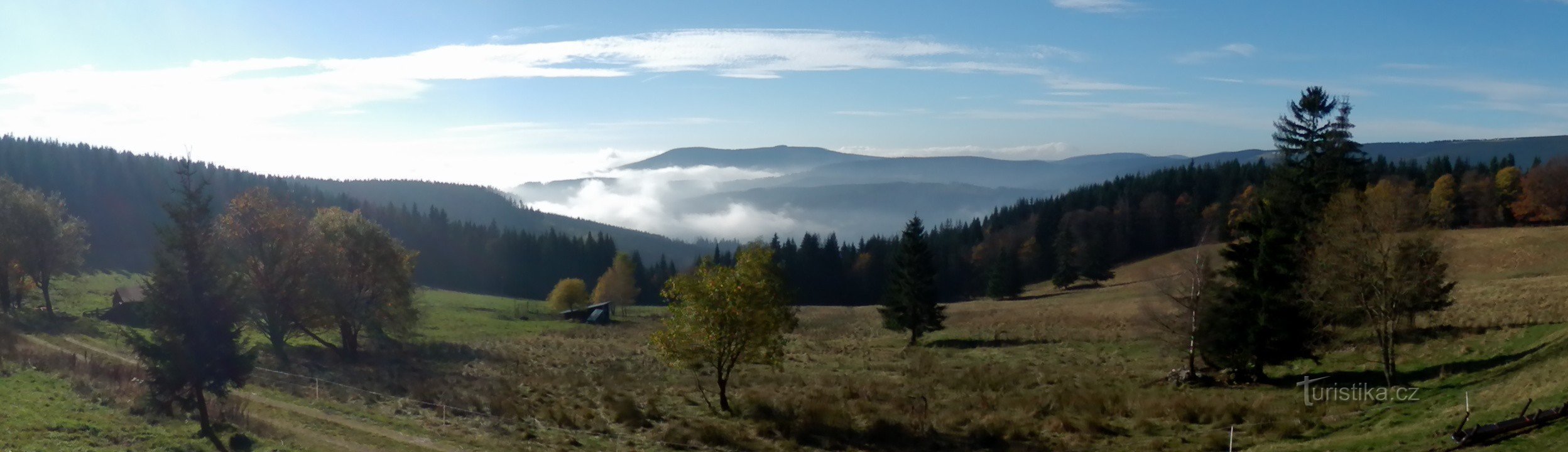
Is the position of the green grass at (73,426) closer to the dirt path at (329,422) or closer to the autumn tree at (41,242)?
the dirt path at (329,422)

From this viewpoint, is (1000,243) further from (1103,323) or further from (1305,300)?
(1305,300)

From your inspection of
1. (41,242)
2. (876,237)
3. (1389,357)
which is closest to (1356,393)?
(1389,357)

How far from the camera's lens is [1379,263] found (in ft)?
83.7

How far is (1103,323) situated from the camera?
51594 mm

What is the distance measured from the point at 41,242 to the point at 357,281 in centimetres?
1923

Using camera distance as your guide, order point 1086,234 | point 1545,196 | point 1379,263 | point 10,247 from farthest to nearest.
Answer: point 1086,234, point 1545,196, point 10,247, point 1379,263

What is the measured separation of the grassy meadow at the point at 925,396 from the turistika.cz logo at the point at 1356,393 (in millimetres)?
466

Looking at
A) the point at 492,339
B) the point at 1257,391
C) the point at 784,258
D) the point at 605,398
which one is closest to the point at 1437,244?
the point at 1257,391

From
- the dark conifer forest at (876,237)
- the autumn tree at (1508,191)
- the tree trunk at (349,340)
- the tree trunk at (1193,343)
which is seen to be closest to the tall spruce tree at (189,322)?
the tree trunk at (349,340)

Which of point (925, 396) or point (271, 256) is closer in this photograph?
point (925, 396)

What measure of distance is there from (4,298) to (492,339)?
2441cm

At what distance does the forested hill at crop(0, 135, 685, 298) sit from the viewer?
131500 millimetres

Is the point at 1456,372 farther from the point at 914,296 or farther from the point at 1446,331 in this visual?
the point at 914,296

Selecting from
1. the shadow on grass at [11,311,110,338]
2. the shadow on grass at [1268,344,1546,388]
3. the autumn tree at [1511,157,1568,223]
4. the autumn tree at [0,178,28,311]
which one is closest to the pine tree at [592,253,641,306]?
the autumn tree at [0,178,28,311]
